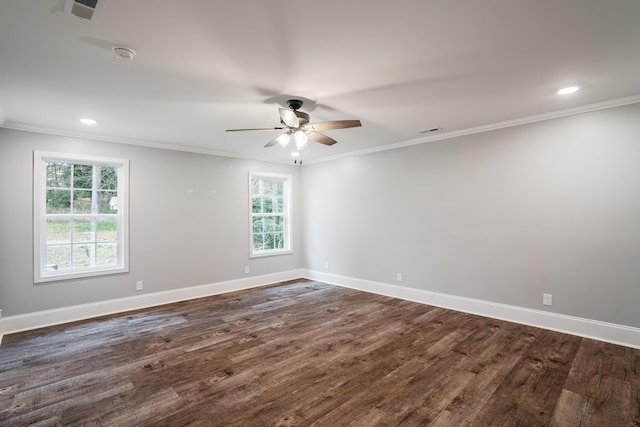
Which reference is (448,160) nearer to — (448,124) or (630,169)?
(448,124)

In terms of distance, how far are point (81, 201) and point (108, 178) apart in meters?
0.47

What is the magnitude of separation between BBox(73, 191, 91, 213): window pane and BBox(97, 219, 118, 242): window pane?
24 centimetres

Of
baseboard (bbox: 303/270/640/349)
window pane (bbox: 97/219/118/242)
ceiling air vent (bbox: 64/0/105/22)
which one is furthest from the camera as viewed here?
window pane (bbox: 97/219/118/242)

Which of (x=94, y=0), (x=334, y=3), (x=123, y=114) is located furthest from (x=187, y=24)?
(x=123, y=114)

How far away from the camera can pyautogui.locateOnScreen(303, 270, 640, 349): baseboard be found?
3.19 meters

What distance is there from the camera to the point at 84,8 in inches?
66.3

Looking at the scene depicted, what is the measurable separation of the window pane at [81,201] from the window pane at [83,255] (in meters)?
0.51

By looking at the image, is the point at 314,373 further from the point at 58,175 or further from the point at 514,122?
the point at 58,175

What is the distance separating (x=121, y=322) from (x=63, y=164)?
2.29 metres

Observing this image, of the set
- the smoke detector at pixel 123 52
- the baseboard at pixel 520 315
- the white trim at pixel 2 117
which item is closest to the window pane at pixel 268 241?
the baseboard at pixel 520 315

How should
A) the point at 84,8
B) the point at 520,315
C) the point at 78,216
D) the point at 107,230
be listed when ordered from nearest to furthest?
1. the point at 84,8
2. the point at 520,315
3. the point at 78,216
4. the point at 107,230

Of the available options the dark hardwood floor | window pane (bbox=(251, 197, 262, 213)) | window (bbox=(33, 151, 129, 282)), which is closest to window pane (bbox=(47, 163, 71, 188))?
window (bbox=(33, 151, 129, 282))

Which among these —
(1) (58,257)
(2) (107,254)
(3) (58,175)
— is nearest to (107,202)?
(3) (58,175)

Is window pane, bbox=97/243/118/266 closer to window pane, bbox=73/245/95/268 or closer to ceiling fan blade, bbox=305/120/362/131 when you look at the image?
window pane, bbox=73/245/95/268
